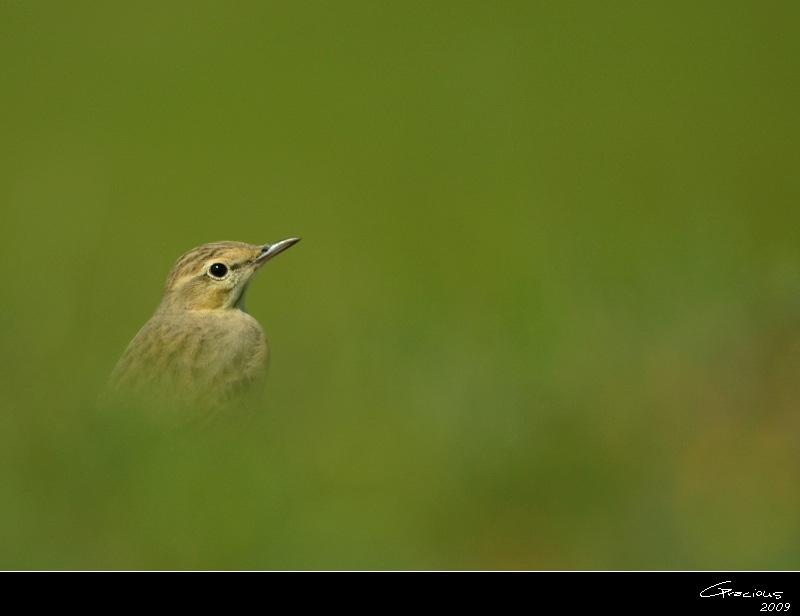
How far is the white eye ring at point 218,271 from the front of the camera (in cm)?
769

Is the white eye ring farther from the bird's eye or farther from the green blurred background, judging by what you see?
the green blurred background

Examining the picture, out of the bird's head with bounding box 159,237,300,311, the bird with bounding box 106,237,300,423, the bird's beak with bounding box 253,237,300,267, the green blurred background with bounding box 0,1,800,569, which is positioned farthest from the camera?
the bird's beak with bounding box 253,237,300,267

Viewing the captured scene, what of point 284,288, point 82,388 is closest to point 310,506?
point 82,388

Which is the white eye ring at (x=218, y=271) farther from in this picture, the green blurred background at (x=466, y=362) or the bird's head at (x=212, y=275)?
the green blurred background at (x=466, y=362)

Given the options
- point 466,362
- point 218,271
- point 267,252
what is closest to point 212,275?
point 218,271

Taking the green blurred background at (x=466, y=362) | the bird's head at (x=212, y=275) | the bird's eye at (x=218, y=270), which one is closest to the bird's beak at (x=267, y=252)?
the bird's head at (x=212, y=275)

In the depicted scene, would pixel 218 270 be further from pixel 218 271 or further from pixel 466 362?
pixel 466 362

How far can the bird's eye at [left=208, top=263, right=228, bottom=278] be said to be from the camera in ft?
25.2

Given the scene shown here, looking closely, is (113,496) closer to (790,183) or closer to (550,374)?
(550,374)

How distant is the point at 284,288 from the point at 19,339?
876 cm

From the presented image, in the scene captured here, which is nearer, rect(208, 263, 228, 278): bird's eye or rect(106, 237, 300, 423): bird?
rect(106, 237, 300, 423): bird

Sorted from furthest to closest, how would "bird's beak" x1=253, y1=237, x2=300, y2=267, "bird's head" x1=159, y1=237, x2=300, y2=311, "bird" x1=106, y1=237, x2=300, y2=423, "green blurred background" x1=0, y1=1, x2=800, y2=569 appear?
"bird's beak" x1=253, y1=237, x2=300, y2=267 → "bird's head" x1=159, y1=237, x2=300, y2=311 → "bird" x1=106, y1=237, x2=300, y2=423 → "green blurred background" x1=0, y1=1, x2=800, y2=569

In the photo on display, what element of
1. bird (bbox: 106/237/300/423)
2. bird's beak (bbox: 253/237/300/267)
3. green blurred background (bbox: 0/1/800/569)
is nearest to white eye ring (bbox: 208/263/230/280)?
bird (bbox: 106/237/300/423)
